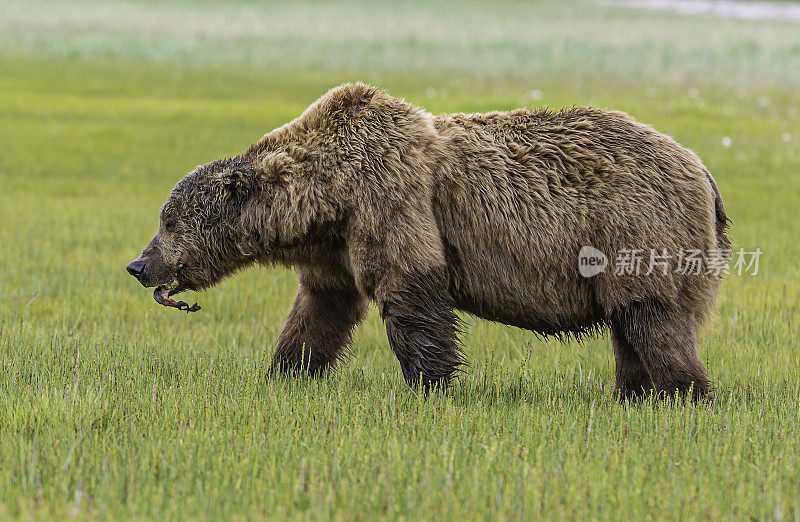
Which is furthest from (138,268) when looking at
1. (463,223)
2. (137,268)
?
(463,223)

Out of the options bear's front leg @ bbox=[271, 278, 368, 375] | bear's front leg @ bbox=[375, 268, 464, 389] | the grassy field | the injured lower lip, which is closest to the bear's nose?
the injured lower lip

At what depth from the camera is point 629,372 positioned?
611 cm

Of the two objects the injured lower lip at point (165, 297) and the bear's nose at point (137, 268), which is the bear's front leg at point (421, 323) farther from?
the bear's nose at point (137, 268)

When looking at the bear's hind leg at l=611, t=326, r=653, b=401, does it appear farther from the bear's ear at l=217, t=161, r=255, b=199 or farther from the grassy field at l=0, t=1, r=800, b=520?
the bear's ear at l=217, t=161, r=255, b=199

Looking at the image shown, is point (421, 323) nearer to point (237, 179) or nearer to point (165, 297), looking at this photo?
point (237, 179)

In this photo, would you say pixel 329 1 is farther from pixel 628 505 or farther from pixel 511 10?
pixel 628 505

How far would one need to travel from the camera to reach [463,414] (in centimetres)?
501

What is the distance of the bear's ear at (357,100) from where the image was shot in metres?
5.94

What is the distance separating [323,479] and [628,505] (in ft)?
4.31

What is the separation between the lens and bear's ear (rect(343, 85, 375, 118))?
594 cm

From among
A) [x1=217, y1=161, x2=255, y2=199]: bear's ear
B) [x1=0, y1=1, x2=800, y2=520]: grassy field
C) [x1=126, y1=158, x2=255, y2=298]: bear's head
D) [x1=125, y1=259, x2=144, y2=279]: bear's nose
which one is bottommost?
[x1=0, y1=1, x2=800, y2=520]: grassy field

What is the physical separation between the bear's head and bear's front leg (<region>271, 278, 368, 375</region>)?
0.58m

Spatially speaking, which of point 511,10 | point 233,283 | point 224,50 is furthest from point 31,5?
point 233,283

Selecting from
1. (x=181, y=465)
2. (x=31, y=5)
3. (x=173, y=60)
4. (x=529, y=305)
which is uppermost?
(x=31, y=5)
